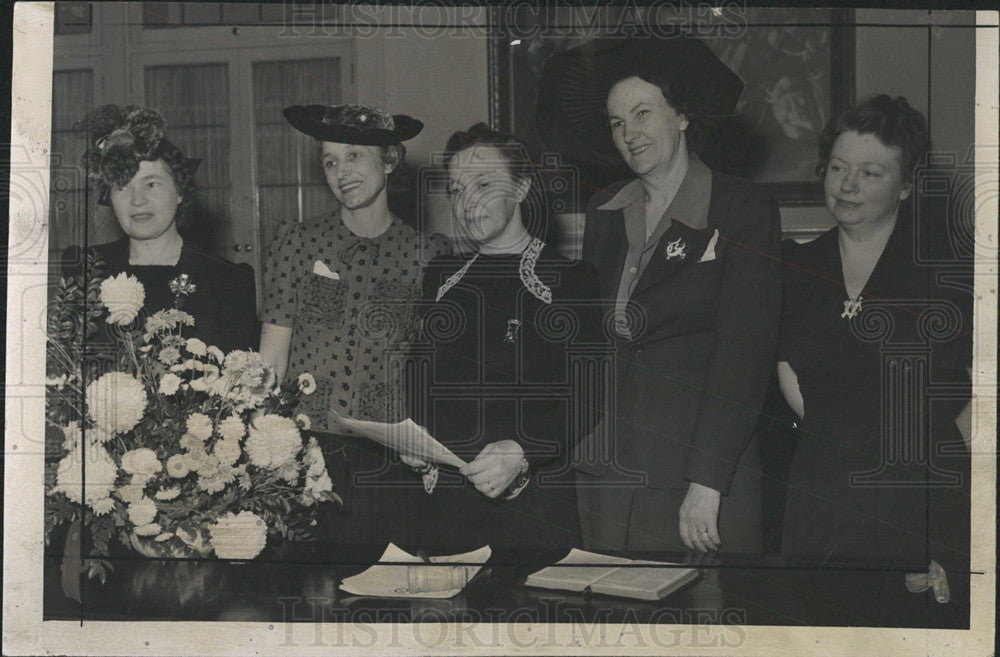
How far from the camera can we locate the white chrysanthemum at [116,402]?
3020 millimetres

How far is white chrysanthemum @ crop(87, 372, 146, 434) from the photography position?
9.91 feet

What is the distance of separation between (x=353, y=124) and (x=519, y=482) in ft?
Answer: 3.61

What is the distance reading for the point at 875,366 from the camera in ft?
9.60

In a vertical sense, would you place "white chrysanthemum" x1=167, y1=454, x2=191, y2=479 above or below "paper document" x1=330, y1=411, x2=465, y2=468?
below

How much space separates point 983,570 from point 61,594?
2577 millimetres

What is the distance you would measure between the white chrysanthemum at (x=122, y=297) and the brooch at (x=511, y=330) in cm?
104

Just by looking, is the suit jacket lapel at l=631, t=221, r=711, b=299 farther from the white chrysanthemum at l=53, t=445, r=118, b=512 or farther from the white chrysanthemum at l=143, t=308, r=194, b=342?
the white chrysanthemum at l=53, t=445, r=118, b=512

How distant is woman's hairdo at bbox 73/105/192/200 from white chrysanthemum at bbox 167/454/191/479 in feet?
2.41

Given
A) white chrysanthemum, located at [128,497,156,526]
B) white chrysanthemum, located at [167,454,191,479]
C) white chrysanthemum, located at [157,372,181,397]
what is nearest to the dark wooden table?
white chrysanthemum, located at [128,497,156,526]

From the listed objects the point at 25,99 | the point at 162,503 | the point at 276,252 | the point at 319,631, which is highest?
the point at 25,99

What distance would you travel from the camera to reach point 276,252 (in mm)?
3002

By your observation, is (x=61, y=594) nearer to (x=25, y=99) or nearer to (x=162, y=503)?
(x=162, y=503)

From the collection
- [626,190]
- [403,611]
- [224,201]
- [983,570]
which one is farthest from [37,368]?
[983,570]

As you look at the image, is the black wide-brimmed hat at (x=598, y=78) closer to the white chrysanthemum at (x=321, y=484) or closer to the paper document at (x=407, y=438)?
the paper document at (x=407, y=438)
